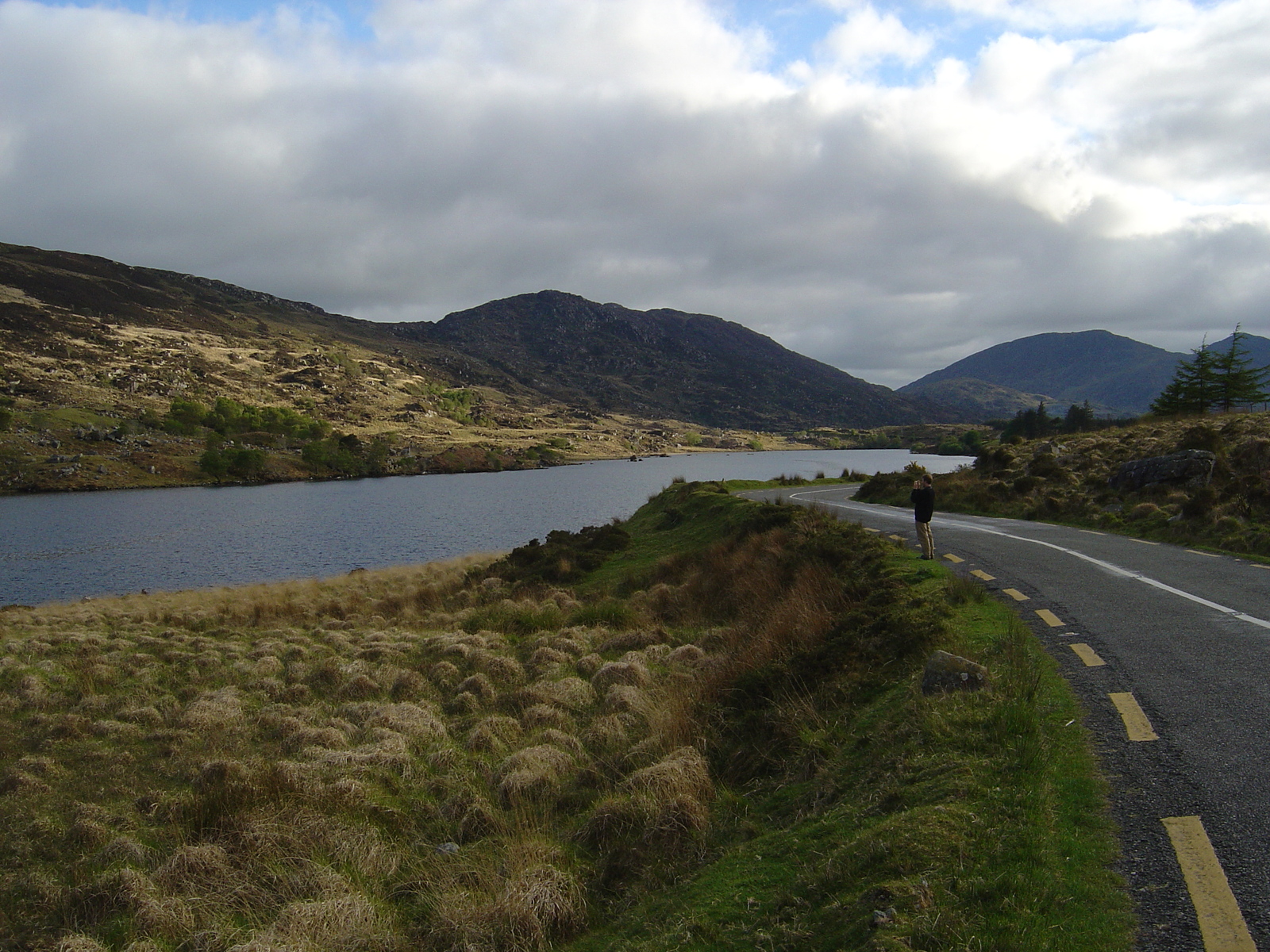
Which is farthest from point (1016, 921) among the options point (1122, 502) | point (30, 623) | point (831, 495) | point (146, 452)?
point (146, 452)

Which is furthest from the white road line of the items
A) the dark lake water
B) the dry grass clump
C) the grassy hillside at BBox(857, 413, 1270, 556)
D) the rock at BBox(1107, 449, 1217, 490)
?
the dark lake water

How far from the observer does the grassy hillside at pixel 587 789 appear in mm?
5348

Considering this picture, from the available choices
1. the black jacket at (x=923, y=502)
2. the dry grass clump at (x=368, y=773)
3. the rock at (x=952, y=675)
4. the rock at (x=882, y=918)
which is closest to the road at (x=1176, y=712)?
the rock at (x=952, y=675)

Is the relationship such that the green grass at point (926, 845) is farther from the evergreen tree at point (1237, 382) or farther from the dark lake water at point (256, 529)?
the evergreen tree at point (1237, 382)

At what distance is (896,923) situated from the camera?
4488mm

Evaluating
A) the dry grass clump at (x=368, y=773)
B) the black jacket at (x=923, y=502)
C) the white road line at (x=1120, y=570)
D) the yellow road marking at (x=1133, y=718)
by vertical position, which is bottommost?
the dry grass clump at (x=368, y=773)

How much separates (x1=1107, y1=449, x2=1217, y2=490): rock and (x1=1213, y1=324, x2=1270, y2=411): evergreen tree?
83.8 feet

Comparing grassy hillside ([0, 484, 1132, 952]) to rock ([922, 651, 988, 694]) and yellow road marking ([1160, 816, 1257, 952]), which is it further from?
yellow road marking ([1160, 816, 1257, 952])

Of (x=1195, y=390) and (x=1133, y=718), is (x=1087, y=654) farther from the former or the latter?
(x=1195, y=390)

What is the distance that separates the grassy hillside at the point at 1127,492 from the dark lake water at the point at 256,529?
110 feet

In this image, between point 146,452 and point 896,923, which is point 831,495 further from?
point 146,452

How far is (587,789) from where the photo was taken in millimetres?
10672

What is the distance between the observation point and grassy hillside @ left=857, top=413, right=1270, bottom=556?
20.2 metres

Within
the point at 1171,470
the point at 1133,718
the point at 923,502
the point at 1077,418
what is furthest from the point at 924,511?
the point at 1077,418
